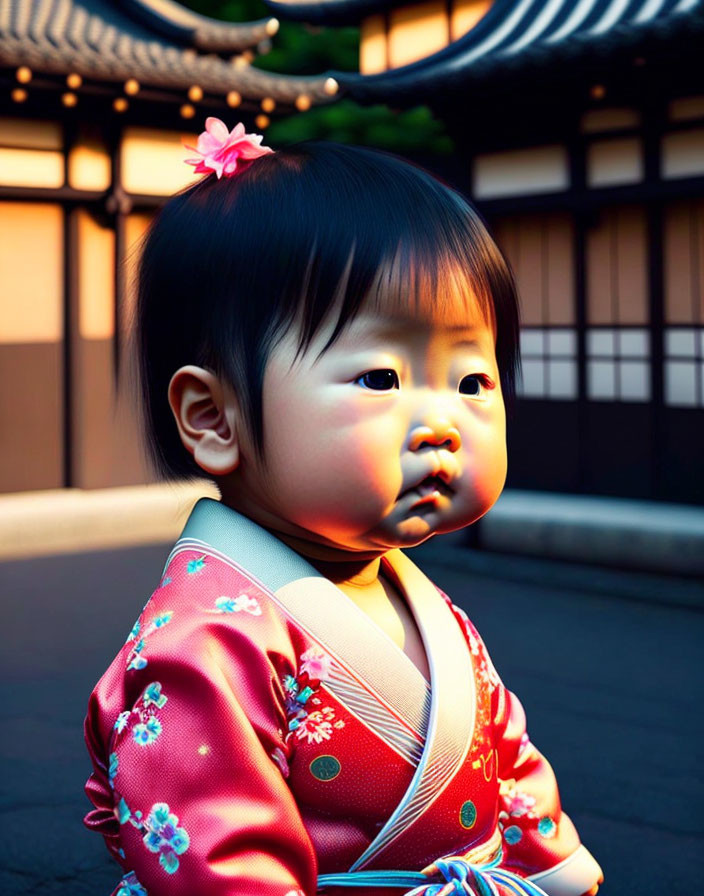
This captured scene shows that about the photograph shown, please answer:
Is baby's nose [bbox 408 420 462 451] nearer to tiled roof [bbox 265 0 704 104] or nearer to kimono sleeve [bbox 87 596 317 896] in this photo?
kimono sleeve [bbox 87 596 317 896]

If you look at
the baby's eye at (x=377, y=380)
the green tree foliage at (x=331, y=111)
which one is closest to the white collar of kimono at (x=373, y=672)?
the baby's eye at (x=377, y=380)

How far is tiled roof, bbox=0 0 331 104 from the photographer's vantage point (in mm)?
8508

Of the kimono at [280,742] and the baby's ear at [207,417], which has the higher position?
the baby's ear at [207,417]

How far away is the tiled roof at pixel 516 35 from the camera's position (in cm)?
744

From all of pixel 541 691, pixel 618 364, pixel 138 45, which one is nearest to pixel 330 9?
pixel 138 45

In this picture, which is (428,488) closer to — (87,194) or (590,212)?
(590,212)

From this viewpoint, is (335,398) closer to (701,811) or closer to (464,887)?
(464,887)

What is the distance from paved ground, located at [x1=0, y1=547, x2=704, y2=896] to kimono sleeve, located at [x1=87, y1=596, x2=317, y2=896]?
2.02m

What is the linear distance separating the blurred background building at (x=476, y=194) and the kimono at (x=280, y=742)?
23.2ft

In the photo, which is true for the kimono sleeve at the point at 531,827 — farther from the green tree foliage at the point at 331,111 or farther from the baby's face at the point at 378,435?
the green tree foliage at the point at 331,111

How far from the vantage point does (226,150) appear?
1.51 m

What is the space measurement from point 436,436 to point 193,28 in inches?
365

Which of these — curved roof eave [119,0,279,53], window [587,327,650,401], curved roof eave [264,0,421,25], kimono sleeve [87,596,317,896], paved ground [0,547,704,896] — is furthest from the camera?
curved roof eave [264,0,421,25]

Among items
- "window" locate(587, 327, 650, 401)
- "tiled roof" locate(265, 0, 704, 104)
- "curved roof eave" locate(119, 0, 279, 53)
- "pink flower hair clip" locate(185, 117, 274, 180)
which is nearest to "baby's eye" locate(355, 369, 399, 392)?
"pink flower hair clip" locate(185, 117, 274, 180)
